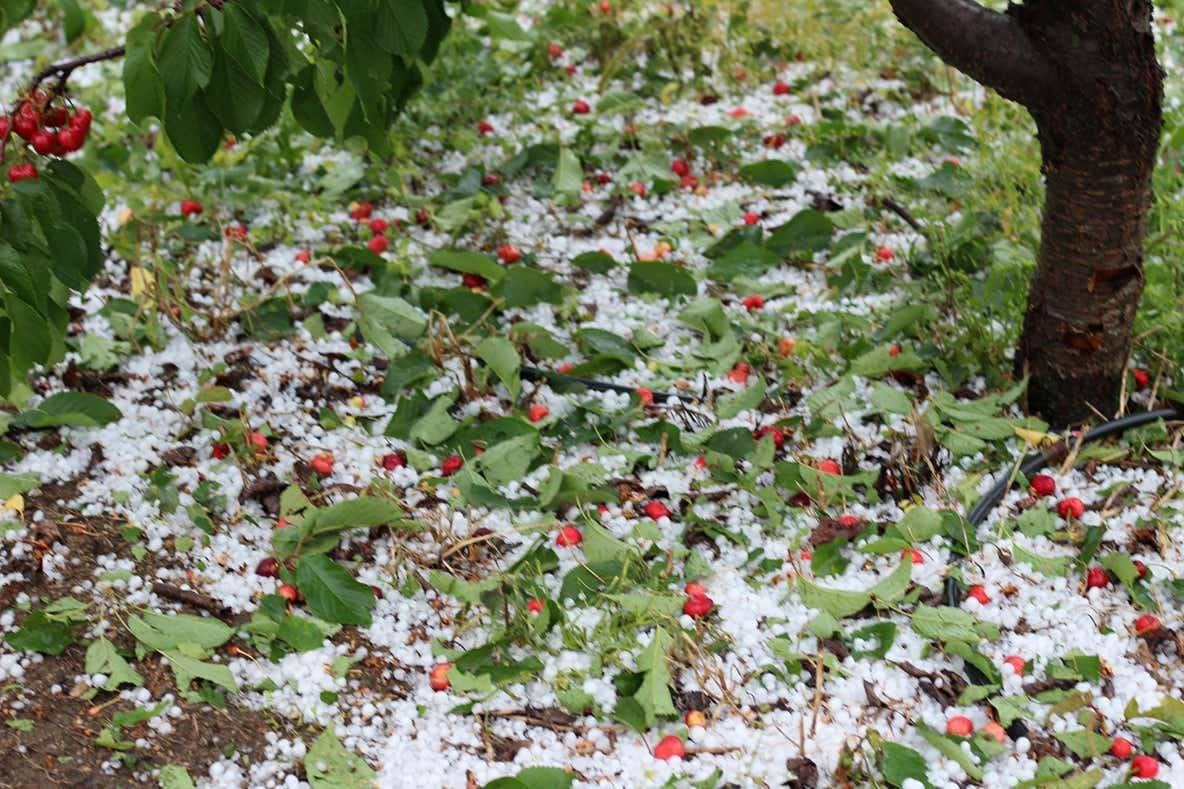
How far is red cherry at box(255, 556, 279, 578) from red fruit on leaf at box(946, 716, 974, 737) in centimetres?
115

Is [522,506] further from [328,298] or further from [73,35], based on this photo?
[73,35]

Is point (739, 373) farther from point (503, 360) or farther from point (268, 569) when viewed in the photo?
point (268, 569)

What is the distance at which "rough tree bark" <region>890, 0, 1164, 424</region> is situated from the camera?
2328 mm

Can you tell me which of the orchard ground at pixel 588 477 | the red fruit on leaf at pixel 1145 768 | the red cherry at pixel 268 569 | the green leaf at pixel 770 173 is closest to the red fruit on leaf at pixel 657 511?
the orchard ground at pixel 588 477

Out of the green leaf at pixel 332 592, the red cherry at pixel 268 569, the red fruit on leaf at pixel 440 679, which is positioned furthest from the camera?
the red cherry at pixel 268 569

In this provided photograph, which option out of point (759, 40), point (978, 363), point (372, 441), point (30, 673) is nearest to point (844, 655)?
point (978, 363)

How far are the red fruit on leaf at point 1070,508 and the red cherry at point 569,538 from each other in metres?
0.86

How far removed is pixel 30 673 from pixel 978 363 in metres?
1.88

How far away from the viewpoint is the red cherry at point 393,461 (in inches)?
105

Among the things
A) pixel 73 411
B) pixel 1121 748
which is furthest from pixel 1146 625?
pixel 73 411

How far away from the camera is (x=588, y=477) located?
2.56m

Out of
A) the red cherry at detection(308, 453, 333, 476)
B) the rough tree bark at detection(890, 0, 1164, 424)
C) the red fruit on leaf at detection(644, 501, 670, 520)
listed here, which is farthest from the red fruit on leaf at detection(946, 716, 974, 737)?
the red cherry at detection(308, 453, 333, 476)

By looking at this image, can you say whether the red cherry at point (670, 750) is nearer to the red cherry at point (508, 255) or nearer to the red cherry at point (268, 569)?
the red cherry at point (268, 569)

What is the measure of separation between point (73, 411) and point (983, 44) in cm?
188
